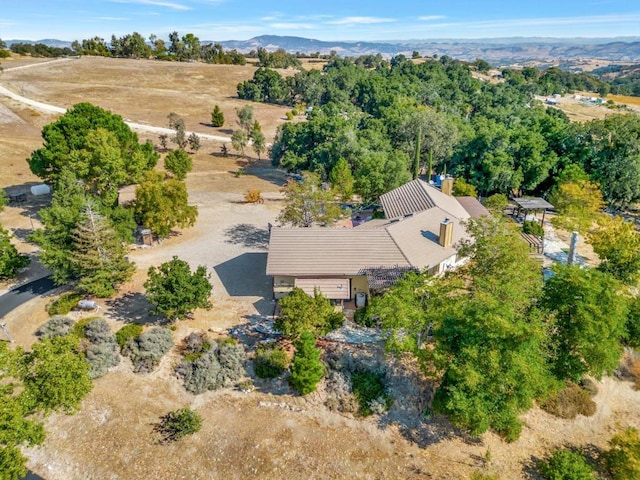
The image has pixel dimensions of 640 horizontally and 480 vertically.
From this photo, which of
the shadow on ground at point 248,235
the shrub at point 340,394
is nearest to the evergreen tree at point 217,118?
the shadow on ground at point 248,235

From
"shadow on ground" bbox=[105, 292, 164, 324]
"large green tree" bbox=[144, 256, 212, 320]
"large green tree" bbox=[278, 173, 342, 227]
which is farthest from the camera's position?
"large green tree" bbox=[278, 173, 342, 227]

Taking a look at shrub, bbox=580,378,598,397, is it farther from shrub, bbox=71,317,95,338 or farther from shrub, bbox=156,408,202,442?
shrub, bbox=71,317,95,338

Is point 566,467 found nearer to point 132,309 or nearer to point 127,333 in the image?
point 127,333

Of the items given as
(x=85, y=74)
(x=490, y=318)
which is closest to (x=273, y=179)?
(x=490, y=318)

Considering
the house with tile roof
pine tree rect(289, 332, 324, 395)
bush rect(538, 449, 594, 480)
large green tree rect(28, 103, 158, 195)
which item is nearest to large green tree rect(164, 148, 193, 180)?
large green tree rect(28, 103, 158, 195)

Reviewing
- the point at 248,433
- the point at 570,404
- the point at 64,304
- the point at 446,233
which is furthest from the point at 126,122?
the point at 570,404
